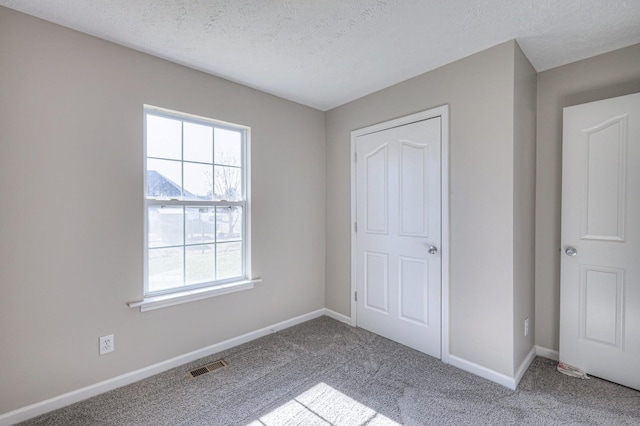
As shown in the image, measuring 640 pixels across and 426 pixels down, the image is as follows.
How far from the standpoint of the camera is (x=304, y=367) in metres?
2.35

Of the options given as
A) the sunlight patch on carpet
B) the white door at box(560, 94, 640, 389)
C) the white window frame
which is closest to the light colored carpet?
the sunlight patch on carpet

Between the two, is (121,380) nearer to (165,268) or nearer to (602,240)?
(165,268)

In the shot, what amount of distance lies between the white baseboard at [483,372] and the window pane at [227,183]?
7.61ft

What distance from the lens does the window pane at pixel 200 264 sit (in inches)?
97.7

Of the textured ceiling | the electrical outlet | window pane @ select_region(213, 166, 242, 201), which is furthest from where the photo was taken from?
window pane @ select_region(213, 166, 242, 201)

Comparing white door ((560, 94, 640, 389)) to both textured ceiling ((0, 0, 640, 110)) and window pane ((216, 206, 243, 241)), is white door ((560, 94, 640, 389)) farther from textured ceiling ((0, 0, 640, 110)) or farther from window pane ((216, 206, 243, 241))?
window pane ((216, 206, 243, 241))

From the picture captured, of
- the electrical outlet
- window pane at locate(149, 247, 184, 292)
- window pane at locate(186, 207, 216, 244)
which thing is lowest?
the electrical outlet

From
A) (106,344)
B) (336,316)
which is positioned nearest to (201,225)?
(106,344)

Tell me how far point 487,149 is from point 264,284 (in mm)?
2280

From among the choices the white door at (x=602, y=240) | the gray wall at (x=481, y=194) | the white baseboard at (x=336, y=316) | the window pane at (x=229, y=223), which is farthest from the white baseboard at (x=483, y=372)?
the window pane at (x=229, y=223)

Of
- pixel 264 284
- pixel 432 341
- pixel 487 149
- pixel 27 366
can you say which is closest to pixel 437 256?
pixel 432 341

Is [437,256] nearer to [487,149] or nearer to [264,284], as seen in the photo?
[487,149]

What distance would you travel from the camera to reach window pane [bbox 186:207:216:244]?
8.10ft

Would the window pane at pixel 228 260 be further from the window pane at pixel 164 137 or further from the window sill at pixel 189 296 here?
the window pane at pixel 164 137
